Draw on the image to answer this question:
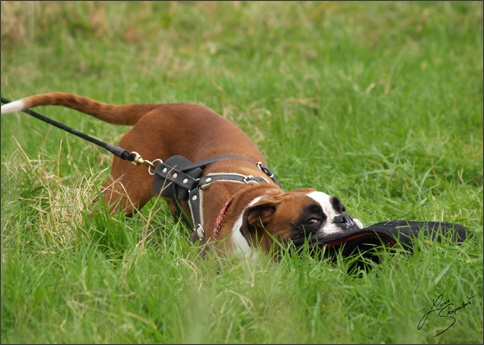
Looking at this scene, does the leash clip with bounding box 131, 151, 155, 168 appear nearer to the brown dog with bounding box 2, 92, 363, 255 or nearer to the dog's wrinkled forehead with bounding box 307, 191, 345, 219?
the brown dog with bounding box 2, 92, 363, 255

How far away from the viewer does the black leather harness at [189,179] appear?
151 inches

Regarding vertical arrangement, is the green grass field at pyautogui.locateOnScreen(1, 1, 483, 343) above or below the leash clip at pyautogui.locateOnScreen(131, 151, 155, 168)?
below

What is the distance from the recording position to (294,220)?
11.0 feet

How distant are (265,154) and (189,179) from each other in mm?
1392

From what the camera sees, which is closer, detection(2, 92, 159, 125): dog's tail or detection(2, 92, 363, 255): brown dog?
detection(2, 92, 363, 255): brown dog

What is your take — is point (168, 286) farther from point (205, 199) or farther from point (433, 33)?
point (433, 33)

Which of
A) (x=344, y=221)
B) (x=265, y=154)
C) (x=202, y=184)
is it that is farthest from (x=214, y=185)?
(x=265, y=154)

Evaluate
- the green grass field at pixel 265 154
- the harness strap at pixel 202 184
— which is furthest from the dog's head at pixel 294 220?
the harness strap at pixel 202 184

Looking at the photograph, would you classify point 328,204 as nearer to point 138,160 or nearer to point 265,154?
point 138,160

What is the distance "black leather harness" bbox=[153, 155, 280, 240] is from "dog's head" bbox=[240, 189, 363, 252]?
40 cm

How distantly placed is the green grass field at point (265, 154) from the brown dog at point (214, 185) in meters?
0.17

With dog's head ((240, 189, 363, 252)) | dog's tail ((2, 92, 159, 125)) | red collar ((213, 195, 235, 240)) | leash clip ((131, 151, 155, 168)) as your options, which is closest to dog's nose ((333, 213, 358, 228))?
dog's head ((240, 189, 363, 252))

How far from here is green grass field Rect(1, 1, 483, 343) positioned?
272 cm

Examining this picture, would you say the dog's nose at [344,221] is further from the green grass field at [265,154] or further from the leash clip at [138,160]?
the leash clip at [138,160]
